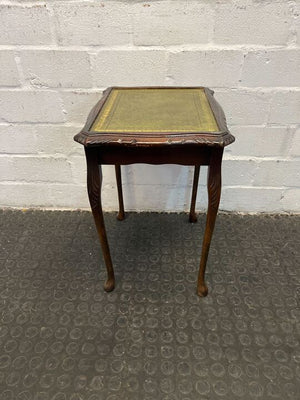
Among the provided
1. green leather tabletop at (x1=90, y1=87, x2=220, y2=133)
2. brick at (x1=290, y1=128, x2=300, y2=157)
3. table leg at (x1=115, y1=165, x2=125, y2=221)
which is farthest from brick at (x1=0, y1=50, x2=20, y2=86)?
brick at (x1=290, y1=128, x2=300, y2=157)

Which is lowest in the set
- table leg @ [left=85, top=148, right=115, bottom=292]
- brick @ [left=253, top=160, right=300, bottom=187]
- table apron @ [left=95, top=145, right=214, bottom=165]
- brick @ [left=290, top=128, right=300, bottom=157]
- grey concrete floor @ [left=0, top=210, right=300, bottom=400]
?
grey concrete floor @ [left=0, top=210, right=300, bottom=400]

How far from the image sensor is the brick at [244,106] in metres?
1.21

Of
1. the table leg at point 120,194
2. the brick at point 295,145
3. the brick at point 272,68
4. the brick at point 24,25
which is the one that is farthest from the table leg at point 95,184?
the brick at point 295,145

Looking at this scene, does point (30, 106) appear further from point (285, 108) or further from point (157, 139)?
point (285, 108)

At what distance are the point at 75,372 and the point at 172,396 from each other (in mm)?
285

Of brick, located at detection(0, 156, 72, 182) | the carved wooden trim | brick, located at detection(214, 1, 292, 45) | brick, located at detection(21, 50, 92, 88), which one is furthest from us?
brick, located at detection(0, 156, 72, 182)

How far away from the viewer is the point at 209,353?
2.99ft

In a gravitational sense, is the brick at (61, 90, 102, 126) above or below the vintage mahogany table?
below

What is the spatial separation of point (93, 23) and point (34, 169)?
27.0 inches

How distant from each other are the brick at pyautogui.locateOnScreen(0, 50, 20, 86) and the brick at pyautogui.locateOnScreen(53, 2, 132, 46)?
0.21 m

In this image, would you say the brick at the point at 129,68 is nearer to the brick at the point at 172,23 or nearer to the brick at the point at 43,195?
the brick at the point at 172,23

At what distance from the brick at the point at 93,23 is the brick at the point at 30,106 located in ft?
0.76

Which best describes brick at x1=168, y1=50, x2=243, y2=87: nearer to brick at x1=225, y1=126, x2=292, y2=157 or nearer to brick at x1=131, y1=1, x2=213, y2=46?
brick at x1=131, y1=1, x2=213, y2=46

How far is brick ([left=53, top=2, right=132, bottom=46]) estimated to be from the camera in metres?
1.08
